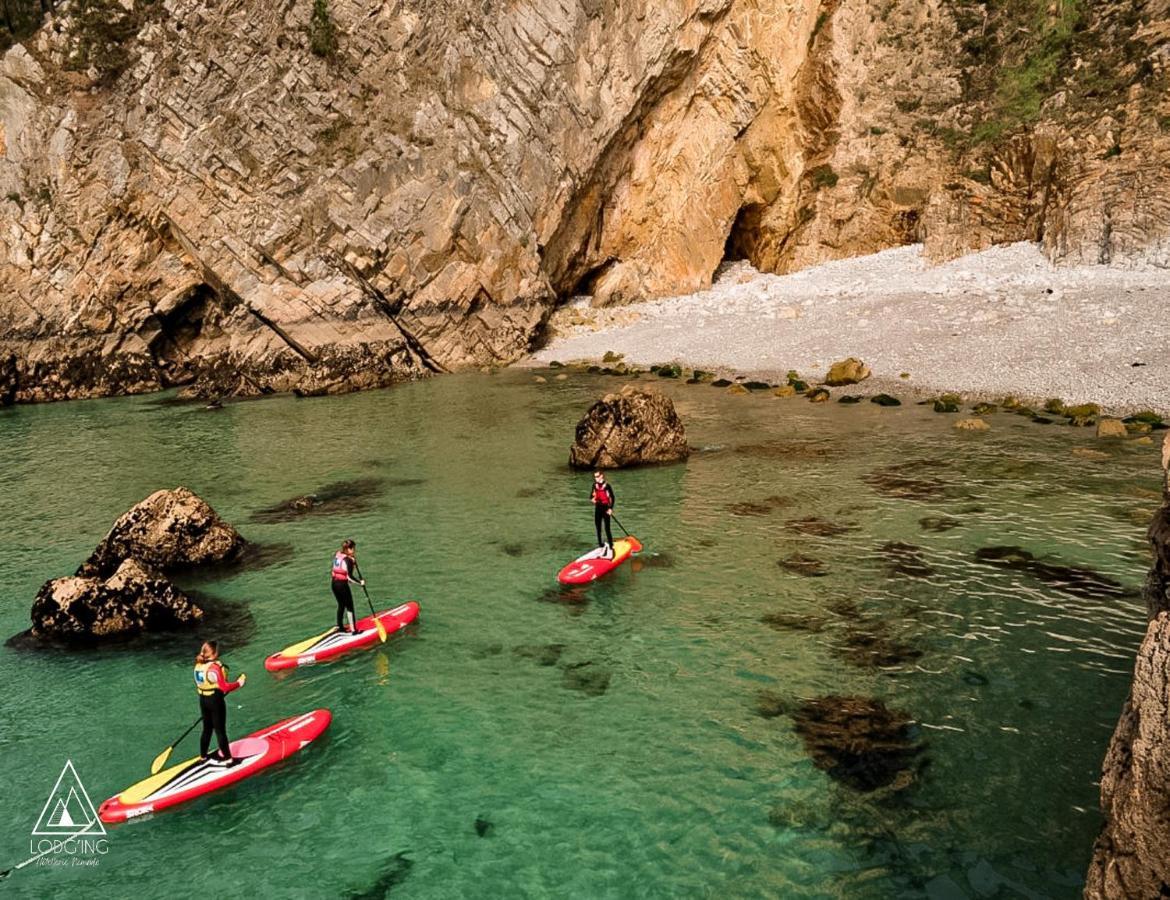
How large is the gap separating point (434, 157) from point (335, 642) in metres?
49.4

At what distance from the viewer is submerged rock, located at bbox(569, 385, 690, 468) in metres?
29.8

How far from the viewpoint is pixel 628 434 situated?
1178 inches

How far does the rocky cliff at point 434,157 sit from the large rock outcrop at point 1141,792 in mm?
50778

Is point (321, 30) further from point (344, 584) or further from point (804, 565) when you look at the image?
point (804, 565)

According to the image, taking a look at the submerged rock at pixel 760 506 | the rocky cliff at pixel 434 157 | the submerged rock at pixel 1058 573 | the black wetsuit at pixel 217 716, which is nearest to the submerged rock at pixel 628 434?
the submerged rock at pixel 760 506

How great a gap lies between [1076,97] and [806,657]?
5287 cm

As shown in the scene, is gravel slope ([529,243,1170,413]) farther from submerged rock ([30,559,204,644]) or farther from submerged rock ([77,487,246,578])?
submerged rock ([30,559,204,644])

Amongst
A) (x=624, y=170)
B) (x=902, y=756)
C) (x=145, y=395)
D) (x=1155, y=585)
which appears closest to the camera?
(x=1155, y=585)

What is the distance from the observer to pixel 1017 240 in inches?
2071

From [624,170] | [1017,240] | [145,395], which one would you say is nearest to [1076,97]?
[1017,240]

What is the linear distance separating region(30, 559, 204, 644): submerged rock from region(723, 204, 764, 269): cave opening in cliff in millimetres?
57627

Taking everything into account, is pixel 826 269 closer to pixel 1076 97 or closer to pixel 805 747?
pixel 1076 97

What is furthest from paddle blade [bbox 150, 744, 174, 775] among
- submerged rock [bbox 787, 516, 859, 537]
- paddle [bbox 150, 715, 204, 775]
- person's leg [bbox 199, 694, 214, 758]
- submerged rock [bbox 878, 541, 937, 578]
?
submerged rock [bbox 787, 516, 859, 537]

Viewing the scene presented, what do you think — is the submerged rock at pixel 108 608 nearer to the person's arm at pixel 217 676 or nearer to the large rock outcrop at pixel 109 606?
the large rock outcrop at pixel 109 606
